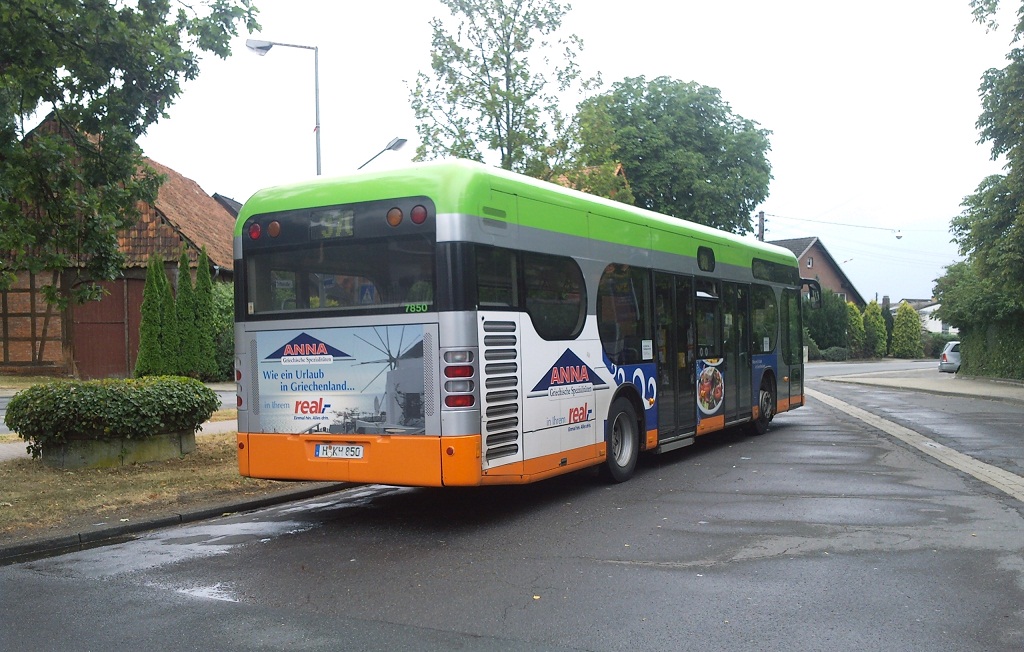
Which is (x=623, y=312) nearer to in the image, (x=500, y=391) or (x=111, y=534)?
(x=500, y=391)

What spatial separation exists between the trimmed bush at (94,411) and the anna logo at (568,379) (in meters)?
4.84

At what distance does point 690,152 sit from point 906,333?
36521 millimetres

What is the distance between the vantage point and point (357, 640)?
507 centimetres

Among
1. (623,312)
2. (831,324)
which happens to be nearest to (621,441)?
(623,312)

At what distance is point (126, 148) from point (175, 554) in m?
5.02

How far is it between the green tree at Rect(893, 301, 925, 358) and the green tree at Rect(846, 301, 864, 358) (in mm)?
4198

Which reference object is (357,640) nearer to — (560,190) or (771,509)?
(771,509)

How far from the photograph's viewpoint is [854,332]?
65.4 m

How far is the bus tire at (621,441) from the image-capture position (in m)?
10.2

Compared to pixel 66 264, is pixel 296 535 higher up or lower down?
lower down

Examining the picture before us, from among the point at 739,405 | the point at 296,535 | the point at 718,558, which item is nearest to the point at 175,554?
the point at 296,535

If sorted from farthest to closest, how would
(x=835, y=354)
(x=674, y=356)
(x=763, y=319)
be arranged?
(x=835, y=354)
(x=763, y=319)
(x=674, y=356)

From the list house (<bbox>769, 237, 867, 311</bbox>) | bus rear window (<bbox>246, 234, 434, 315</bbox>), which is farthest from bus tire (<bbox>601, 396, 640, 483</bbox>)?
house (<bbox>769, 237, 867, 311</bbox>)

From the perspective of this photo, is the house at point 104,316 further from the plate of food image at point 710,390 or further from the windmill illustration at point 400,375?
the windmill illustration at point 400,375
